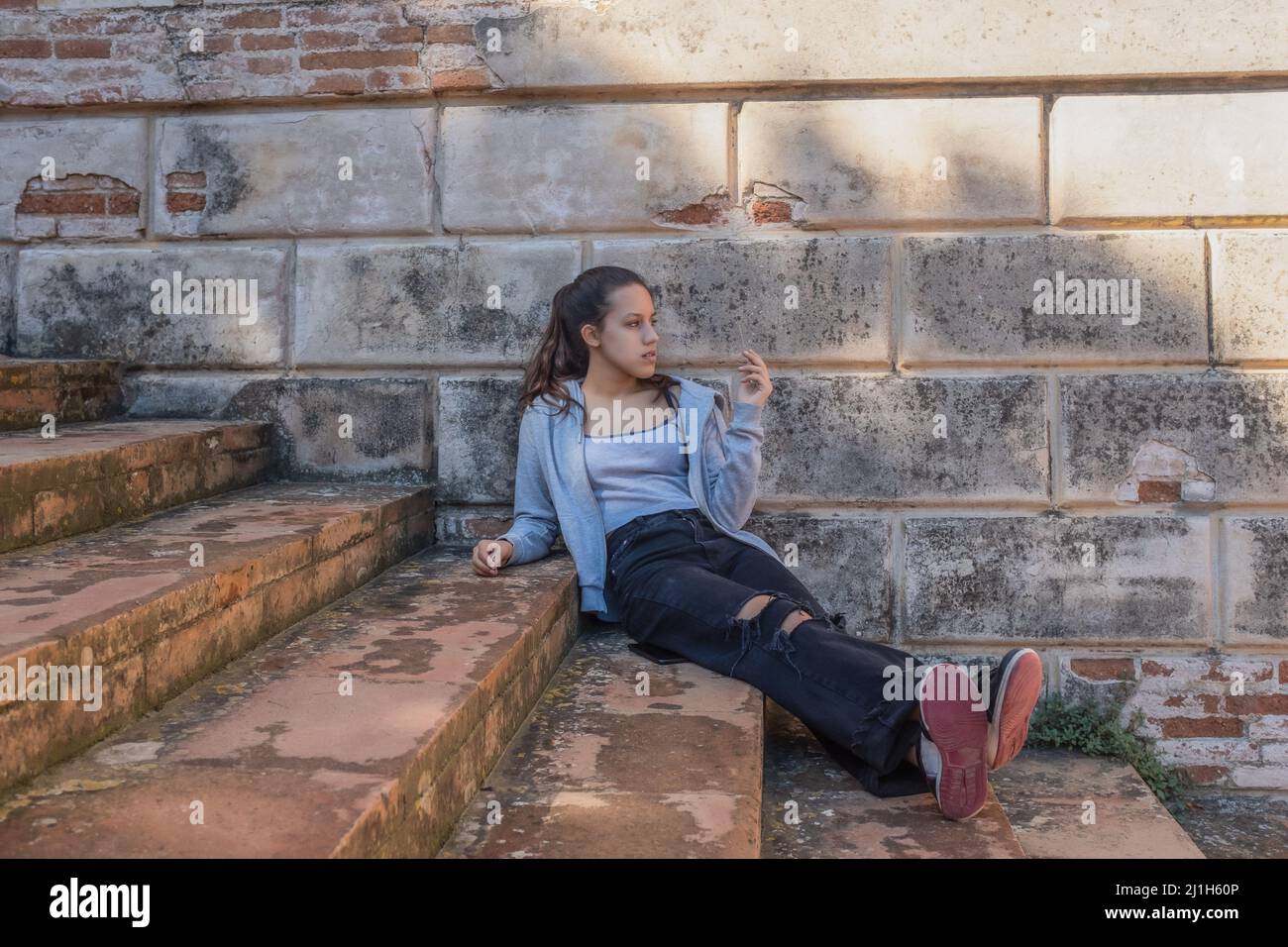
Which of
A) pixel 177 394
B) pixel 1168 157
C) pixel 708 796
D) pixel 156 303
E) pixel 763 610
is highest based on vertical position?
pixel 1168 157

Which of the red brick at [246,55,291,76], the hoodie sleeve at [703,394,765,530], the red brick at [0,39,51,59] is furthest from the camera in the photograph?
the red brick at [0,39,51,59]

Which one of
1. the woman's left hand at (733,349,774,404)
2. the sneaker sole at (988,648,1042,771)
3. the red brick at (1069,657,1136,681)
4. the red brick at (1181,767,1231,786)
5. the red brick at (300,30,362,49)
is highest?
the red brick at (300,30,362,49)

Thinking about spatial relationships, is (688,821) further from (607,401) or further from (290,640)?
(607,401)

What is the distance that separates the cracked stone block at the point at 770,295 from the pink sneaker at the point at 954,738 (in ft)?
5.67

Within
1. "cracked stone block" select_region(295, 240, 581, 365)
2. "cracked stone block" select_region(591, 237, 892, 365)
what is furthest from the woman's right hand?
"cracked stone block" select_region(591, 237, 892, 365)

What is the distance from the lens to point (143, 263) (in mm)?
4434

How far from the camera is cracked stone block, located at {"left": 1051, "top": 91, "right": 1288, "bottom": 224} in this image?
4.03 metres

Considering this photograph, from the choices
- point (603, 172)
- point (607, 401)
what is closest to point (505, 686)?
point (607, 401)

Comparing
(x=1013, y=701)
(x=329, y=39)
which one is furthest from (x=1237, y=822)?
(x=329, y=39)

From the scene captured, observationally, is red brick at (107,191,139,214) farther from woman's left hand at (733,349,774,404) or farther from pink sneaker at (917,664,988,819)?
pink sneaker at (917,664,988,819)

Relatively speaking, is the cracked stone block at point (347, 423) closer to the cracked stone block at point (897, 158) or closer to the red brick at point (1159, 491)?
the cracked stone block at point (897, 158)

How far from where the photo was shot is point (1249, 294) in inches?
159

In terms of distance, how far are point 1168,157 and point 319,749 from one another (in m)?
3.59

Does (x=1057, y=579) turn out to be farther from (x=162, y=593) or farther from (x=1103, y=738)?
(x=162, y=593)
